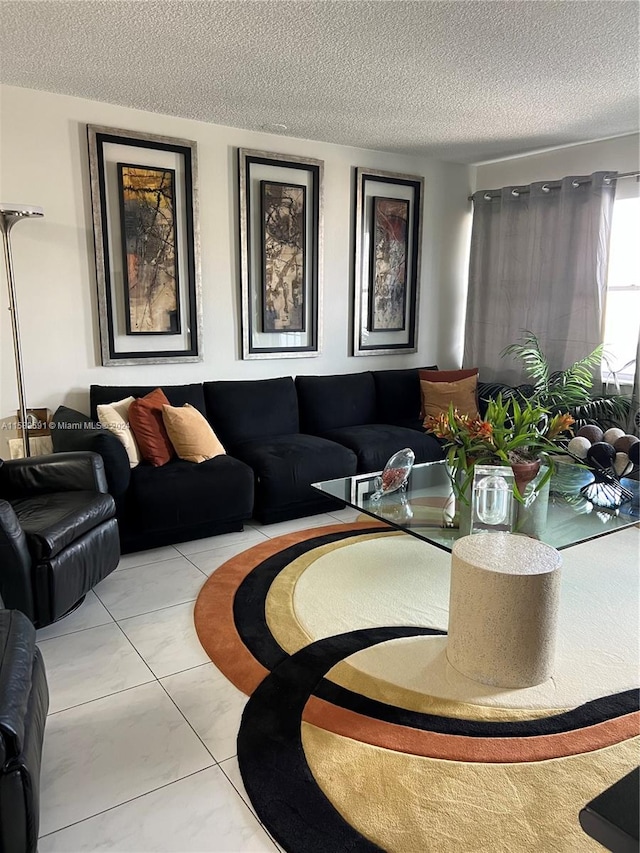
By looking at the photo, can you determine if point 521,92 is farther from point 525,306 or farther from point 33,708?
point 33,708

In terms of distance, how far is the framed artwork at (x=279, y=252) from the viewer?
4.39 meters

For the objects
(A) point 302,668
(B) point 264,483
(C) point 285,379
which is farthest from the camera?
(C) point 285,379

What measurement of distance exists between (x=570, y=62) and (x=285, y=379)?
8.47ft

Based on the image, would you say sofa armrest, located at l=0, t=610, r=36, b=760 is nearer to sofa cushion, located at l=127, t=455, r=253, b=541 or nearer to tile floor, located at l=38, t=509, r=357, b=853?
tile floor, located at l=38, t=509, r=357, b=853

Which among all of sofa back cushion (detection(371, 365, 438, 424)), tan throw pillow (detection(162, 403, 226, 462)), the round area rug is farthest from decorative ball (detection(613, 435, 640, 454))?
tan throw pillow (detection(162, 403, 226, 462))

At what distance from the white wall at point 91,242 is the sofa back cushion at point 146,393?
19 centimetres

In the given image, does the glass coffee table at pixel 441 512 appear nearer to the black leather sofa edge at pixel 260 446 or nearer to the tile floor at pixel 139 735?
the black leather sofa edge at pixel 260 446

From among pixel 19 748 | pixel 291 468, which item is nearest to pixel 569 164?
pixel 291 468

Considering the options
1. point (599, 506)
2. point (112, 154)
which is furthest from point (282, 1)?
point (599, 506)

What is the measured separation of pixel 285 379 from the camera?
15.0 feet

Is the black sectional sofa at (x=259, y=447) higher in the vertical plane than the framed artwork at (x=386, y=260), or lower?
lower

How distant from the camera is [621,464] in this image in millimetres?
3482

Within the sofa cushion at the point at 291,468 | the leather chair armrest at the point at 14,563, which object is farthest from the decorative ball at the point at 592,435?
the leather chair armrest at the point at 14,563

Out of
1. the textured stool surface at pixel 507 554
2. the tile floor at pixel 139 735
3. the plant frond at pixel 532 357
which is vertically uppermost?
the plant frond at pixel 532 357
